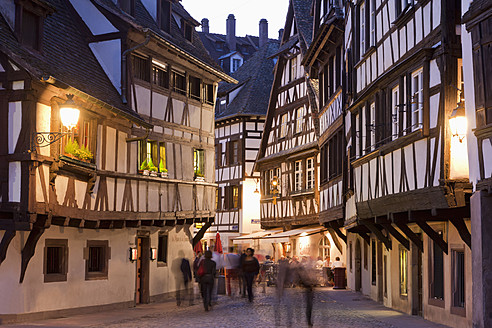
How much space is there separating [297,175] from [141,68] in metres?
16.7

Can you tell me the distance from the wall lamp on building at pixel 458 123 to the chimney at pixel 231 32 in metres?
61.0

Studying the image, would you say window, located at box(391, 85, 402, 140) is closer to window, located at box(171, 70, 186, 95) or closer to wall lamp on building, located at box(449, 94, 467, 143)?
wall lamp on building, located at box(449, 94, 467, 143)

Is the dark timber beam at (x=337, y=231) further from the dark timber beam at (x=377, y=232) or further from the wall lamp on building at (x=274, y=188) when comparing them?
the dark timber beam at (x=377, y=232)

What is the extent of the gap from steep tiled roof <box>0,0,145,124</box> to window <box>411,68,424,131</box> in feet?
26.0

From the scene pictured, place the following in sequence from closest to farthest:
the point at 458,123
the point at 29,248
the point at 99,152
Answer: the point at 458,123
the point at 29,248
the point at 99,152

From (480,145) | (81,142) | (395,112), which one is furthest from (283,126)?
(480,145)

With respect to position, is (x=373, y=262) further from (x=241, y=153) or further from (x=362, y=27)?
(x=241, y=153)

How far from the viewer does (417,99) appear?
723 inches

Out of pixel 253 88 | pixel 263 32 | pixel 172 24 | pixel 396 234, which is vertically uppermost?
pixel 263 32

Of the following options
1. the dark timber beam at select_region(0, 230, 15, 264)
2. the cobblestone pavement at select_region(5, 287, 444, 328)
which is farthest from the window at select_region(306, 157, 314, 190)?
the dark timber beam at select_region(0, 230, 15, 264)

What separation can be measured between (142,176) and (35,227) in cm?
652

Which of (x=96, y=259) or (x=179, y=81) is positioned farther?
(x=179, y=81)

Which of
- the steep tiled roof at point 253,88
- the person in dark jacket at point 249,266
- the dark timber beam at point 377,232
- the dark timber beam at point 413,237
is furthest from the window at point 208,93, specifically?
the steep tiled roof at point 253,88

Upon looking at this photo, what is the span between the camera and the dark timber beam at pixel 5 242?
1814cm
